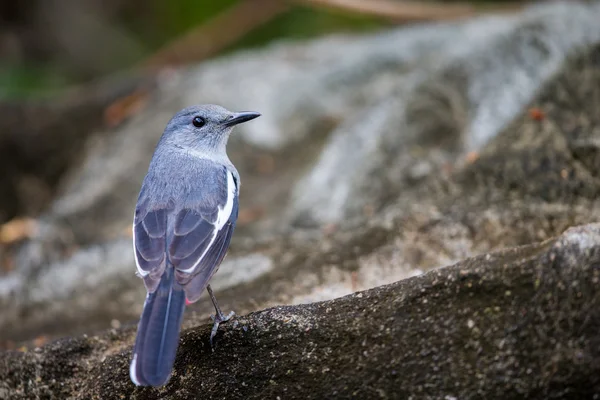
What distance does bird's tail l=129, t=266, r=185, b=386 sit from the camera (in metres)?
2.79

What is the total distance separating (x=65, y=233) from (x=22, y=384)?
8.77 ft

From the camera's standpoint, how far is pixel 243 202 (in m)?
6.31

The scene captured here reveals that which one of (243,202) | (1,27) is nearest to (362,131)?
(243,202)

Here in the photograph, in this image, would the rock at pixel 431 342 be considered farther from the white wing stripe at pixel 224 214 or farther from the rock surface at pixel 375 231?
the white wing stripe at pixel 224 214

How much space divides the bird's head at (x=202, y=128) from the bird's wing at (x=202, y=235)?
1.74 feet

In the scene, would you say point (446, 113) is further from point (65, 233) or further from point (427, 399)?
point (427, 399)

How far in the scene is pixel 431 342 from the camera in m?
2.74

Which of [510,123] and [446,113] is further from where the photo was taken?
[446,113]

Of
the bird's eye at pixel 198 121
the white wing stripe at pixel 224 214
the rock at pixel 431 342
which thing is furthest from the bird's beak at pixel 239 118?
Result: the rock at pixel 431 342

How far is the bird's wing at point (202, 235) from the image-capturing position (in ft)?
11.0

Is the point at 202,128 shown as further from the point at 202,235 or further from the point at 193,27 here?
the point at 193,27

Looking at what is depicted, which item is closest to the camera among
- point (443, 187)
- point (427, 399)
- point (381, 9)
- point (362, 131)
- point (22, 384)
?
point (427, 399)

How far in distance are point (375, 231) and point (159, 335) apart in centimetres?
197

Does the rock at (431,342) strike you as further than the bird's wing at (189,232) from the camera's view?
No
